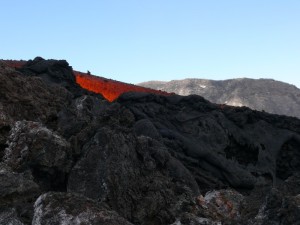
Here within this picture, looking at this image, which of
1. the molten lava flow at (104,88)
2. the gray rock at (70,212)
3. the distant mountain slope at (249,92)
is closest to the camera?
the gray rock at (70,212)

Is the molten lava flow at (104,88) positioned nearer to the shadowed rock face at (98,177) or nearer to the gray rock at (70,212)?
the shadowed rock face at (98,177)

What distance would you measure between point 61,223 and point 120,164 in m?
2.41

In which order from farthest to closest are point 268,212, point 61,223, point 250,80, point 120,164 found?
point 250,80 < point 120,164 < point 268,212 < point 61,223

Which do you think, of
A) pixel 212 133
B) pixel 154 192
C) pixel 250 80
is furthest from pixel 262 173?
pixel 250 80

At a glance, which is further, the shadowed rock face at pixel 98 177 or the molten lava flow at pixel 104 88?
the molten lava flow at pixel 104 88

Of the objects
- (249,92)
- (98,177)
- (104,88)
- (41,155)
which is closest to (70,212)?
(98,177)

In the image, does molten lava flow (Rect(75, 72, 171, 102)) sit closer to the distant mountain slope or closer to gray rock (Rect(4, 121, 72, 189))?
gray rock (Rect(4, 121, 72, 189))

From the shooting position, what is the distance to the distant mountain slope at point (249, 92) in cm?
9688

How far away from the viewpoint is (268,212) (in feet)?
21.0

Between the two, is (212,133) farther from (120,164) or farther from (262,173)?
(120,164)

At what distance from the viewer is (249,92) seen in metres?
104

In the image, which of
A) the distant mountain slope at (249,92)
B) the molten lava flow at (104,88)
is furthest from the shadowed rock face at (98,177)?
the distant mountain slope at (249,92)

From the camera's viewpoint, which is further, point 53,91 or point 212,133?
point 212,133

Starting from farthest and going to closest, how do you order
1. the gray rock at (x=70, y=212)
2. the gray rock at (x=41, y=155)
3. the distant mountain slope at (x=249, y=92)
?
the distant mountain slope at (x=249, y=92) < the gray rock at (x=41, y=155) < the gray rock at (x=70, y=212)
